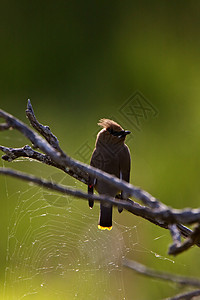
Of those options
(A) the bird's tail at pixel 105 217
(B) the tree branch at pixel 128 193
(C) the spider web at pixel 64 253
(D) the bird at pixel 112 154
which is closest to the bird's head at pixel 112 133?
(D) the bird at pixel 112 154

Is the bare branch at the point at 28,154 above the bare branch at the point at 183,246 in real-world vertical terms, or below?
below

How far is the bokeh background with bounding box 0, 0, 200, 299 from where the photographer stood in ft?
12.7

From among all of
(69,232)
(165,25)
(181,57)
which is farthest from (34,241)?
(165,25)

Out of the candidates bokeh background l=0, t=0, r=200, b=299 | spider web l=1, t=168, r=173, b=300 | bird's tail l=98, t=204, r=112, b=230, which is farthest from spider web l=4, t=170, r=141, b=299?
bird's tail l=98, t=204, r=112, b=230

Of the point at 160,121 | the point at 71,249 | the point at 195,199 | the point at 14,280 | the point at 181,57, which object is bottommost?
the point at 14,280

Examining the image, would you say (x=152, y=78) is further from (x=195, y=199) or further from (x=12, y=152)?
(x=12, y=152)

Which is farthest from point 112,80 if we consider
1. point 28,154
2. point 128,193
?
point 128,193

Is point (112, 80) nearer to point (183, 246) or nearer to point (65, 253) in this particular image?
point (65, 253)

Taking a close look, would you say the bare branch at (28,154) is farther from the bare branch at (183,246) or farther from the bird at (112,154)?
the bare branch at (183,246)

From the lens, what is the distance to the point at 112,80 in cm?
467

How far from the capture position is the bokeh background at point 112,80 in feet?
12.7

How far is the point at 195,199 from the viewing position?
3.62 meters

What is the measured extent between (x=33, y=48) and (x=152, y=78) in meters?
1.25

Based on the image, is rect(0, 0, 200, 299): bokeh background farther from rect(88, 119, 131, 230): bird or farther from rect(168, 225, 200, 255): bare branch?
rect(168, 225, 200, 255): bare branch
